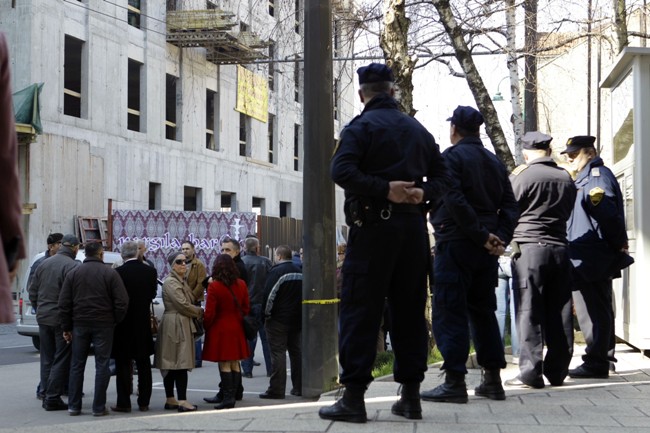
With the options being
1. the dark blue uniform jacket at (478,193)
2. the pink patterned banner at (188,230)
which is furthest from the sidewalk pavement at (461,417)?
the pink patterned banner at (188,230)

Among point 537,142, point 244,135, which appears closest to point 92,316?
point 537,142

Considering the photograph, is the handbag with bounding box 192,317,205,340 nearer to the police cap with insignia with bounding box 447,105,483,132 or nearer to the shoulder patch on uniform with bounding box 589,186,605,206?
the shoulder patch on uniform with bounding box 589,186,605,206

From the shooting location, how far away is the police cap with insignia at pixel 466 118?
22.3 ft

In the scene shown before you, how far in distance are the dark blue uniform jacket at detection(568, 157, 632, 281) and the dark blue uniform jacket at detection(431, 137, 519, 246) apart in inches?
65.2

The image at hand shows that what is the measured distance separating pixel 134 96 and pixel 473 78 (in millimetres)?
19084

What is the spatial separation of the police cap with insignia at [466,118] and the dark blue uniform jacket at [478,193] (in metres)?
0.09

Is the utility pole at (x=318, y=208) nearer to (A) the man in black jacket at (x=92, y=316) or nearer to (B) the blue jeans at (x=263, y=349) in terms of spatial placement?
(A) the man in black jacket at (x=92, y=316)

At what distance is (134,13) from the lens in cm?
3166

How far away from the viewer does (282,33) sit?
1430 cm

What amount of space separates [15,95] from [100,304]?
1586 centimetres

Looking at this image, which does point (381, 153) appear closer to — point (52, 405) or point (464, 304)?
point (464, 304)

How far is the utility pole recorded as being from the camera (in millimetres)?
9094

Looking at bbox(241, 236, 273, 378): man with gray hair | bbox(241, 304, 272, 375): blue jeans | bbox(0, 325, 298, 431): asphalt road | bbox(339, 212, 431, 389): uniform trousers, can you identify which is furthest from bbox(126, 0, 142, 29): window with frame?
Answer: bbox(339, 212, 431, 389): uniform trousers

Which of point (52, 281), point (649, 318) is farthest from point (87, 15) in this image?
point (649, 318)
